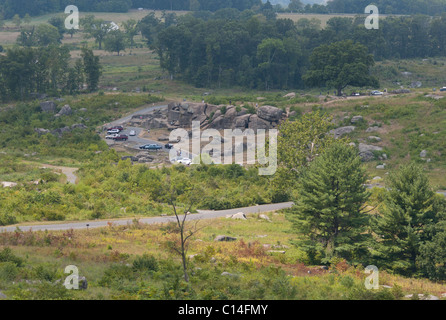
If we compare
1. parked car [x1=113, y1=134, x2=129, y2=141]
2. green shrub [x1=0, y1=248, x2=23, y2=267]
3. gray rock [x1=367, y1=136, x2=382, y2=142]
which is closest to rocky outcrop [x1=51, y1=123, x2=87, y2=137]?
parked car [x1=113, y1=134, x2=129, y2=141]

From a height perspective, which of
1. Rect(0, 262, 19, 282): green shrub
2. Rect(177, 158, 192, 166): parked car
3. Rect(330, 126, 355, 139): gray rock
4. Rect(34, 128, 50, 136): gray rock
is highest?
A: Rect(0, 262, 19, 282): green shrub

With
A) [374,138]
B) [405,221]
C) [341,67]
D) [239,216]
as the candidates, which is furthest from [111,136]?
[405,221]

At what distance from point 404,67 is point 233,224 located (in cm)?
9539

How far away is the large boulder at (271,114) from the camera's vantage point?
84.9m

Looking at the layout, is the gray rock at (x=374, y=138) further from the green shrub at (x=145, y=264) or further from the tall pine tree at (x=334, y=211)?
the green shrub at (x=145, y=264)

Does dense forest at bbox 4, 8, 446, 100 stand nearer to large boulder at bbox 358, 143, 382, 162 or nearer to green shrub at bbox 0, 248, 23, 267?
large boulder at bbox 358, 143, 382, 162

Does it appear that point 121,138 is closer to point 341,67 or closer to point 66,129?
point 66,129

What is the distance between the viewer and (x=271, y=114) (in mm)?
84938

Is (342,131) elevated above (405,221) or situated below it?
below

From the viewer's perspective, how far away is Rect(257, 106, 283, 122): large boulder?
84.9m

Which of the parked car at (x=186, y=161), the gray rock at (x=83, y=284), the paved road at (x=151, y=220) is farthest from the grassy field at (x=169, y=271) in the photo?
the parked car at (x=186, y=161)

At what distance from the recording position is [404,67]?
124312 mm
